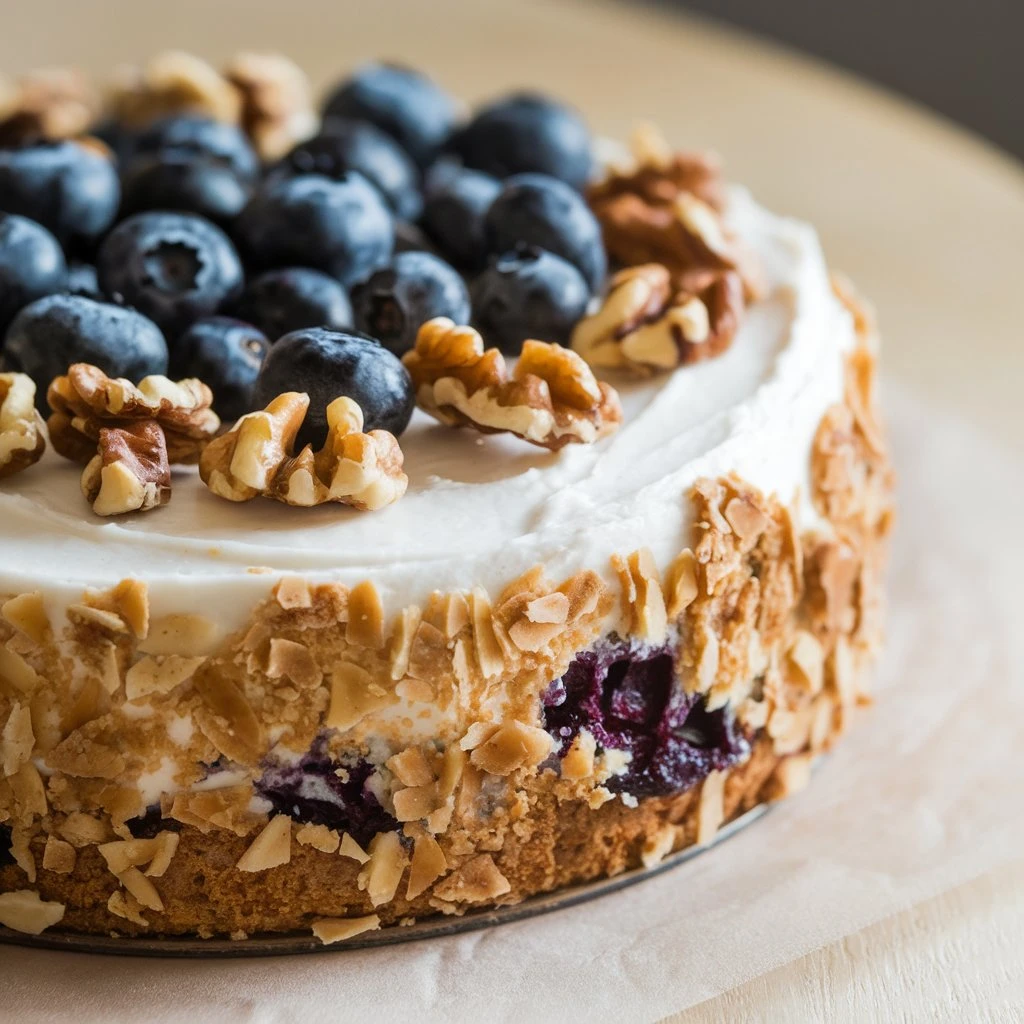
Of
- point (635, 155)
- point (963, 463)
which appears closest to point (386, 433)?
point (635, 155)

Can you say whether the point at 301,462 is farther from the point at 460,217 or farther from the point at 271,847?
the point at 460,217

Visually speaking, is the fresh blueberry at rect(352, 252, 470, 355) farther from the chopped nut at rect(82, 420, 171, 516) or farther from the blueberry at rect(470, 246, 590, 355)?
the chopped nut at rect(82, 420, 171, 516)

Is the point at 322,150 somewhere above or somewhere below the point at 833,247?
above

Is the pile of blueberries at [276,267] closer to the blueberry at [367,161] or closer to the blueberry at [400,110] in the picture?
the blueberry at [367,161]

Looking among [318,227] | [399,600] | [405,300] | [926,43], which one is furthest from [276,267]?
[926,43]

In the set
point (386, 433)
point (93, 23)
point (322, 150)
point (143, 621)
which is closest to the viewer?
point (143, 621)

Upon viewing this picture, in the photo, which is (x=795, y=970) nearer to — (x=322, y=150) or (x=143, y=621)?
(x=143, y=621)

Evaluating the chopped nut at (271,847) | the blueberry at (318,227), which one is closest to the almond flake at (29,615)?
the chopped nut at (271,847)

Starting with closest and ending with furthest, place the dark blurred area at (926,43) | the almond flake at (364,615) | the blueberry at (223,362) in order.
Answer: the almond flake at (364,615) < the blueberry at (223,362) < the dark blurred area at (926,43)

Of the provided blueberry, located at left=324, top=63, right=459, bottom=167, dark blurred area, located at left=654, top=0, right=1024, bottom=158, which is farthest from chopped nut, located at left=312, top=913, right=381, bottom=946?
dark blurred area, located at left=654, top=0, right=1024, bottom=158
